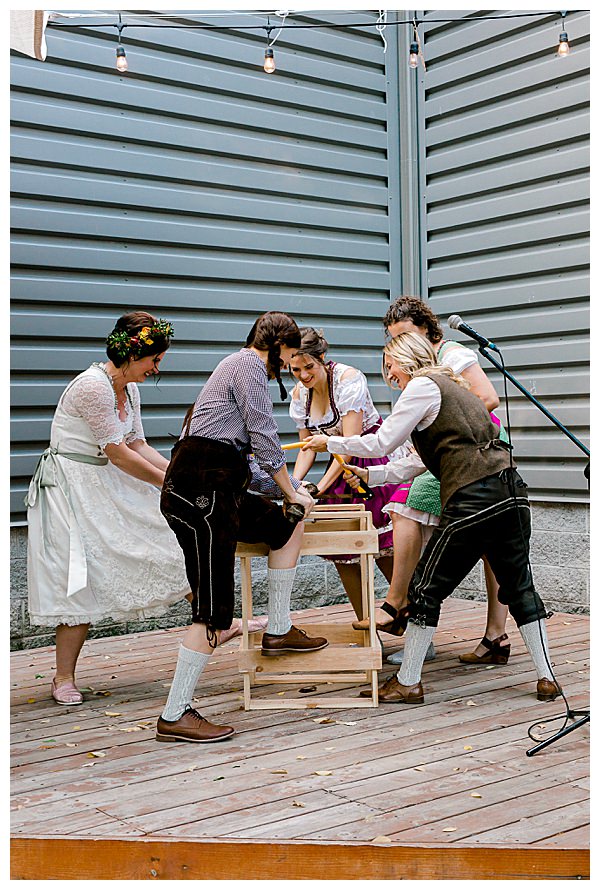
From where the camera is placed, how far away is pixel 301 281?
623cm

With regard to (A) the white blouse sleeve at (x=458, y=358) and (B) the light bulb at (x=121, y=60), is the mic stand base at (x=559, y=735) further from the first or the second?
(B) the light bulb at (x=121, y=60)

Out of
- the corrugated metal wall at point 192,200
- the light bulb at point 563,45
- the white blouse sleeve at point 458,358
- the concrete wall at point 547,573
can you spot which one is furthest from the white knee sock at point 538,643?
the light bulb at point 563,45

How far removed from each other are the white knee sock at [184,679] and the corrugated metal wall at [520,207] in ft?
10.1

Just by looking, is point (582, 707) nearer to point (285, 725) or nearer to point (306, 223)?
point (285, 725)

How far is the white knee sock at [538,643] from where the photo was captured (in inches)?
155

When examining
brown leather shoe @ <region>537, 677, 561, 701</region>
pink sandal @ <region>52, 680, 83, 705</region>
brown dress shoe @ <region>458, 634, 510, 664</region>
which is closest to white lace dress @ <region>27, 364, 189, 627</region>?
pink sandal @ <region>52, 680, 83, 705</region>

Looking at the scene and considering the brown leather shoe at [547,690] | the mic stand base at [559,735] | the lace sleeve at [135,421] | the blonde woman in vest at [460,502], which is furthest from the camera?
the lace sleeve at [135,421]

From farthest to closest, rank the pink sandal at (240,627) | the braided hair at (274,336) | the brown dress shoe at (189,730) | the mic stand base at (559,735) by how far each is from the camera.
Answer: the pink sandal at (240,627) < the braided hair at (274,336) < the brown dress shoe at (189,730) < the mic stand base at (559,735)

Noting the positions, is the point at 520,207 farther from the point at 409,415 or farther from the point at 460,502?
the point at 460,502

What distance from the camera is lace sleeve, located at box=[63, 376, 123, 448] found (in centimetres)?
407

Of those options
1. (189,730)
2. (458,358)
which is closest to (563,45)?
(458,358)

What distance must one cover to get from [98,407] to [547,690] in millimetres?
2209

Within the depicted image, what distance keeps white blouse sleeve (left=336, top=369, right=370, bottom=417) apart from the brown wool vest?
77cm

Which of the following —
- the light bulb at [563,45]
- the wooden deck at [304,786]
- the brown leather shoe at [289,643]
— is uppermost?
the light bulb at [563,45]
